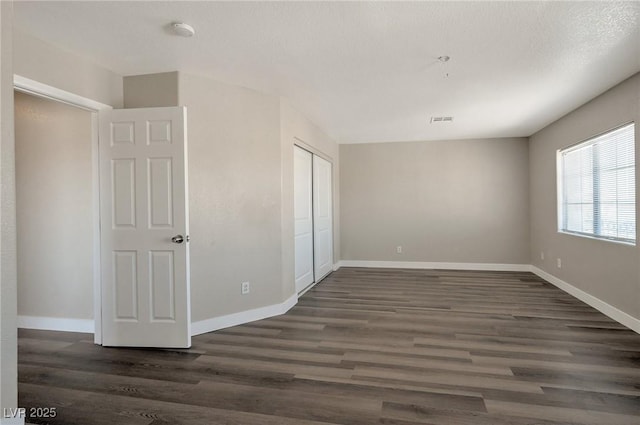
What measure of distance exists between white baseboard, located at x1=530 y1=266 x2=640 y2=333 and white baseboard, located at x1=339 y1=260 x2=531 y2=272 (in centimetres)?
72

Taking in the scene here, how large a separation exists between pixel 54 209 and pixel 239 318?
84.7 inches

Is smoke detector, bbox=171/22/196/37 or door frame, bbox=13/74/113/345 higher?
smoke detector, bbox=171/22/196/37

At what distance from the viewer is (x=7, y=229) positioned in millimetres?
1625

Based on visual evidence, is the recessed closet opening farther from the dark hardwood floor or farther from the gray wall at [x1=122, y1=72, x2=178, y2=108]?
the gray wall at [x1=122, y1=72, x2=178, y2=108]

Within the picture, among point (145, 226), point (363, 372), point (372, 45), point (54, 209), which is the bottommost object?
point (363, 372)

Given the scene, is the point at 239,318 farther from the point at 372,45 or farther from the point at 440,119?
the point at 440,119

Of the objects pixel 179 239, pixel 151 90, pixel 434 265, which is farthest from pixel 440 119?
pixel 179 239

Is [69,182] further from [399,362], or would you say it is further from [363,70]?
[399,362]

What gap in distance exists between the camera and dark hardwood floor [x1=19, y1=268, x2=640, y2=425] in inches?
81.6

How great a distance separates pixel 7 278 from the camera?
5.29 feet

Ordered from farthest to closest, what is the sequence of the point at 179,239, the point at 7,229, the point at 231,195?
the point at 231,195 → the point at 179,239 → the point at 7,229

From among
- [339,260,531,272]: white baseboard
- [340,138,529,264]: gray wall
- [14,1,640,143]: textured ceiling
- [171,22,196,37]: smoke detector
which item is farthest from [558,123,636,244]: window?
[171,22,196,37]: smoke detector

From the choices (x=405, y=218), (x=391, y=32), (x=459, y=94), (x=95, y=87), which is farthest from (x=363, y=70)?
(x=405, y=218)

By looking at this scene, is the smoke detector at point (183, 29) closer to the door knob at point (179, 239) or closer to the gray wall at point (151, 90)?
the gray wall at point (151, 90)
